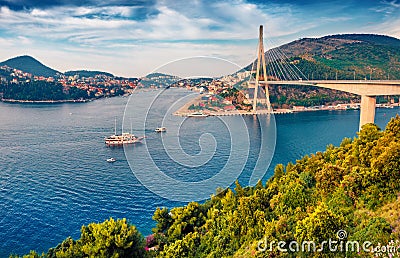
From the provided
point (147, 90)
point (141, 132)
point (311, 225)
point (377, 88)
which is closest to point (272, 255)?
point (311, 225)

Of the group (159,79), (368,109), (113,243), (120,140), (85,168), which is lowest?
(85,168)

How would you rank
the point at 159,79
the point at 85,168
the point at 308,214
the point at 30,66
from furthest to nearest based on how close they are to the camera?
the point at 30,66 < the point at 85,168 < the point at 308,214 < the point at 159,79

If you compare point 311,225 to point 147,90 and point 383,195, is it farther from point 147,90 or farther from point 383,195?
point 147,90

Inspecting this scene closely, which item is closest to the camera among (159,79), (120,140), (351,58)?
(159,79)

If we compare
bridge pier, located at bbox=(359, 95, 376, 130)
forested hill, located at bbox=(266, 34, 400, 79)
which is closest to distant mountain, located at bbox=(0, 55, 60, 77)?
forested hill, located at bbox=(266, 34, 400, 79)

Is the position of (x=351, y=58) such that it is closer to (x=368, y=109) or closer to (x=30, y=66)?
(x=368, y=109)

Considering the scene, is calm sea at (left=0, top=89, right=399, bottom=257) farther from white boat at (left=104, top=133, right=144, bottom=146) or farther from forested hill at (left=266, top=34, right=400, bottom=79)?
forested hill at (left=266, top=34, right=400, bottom=79)

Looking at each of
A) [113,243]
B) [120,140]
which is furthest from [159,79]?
[120,140]

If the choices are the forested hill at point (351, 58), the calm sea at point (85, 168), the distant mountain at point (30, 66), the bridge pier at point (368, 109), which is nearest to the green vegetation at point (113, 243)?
the calm sea at point (85, 168)
